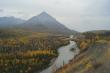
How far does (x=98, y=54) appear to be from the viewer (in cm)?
7456

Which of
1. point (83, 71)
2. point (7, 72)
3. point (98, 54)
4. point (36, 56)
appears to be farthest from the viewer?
point (36, 56)

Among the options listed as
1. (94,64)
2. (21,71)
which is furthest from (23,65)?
(94,64)

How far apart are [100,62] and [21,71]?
148 ft

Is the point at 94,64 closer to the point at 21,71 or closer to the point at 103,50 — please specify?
the point at 103,50

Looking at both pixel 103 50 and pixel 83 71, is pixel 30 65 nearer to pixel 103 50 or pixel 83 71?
pixel 103 50

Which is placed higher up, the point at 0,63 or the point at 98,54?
the point at 98,54

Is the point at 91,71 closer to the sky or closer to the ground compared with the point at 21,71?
closer to the sky

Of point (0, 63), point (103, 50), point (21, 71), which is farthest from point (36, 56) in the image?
point (103, 50)

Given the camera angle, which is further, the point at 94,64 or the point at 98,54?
the point at 98,54

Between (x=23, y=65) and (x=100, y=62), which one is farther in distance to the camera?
(x=23, y=65)

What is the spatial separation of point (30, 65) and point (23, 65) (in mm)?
3243

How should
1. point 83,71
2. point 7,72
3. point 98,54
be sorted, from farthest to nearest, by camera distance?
point 7,72 < point 98,54 < point 83,71

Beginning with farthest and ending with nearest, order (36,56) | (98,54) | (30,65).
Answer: (36,56) → (30,65) → (98,54)

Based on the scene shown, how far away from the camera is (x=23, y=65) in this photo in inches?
4520
